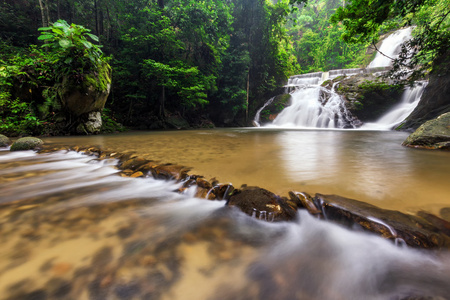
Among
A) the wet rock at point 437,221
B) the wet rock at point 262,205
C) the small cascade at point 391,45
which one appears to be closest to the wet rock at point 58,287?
the wet rock at point 262,205

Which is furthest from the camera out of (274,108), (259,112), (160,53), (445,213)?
(259,112)

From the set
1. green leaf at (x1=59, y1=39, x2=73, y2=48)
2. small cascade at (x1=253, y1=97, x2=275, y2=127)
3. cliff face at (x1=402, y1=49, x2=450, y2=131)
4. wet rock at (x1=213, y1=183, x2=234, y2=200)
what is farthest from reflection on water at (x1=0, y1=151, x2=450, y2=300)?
small cascade at (x1=253, y1=97, x2=275, y2=127)

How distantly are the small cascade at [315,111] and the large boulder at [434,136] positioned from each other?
801 cm

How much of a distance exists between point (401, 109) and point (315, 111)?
455 centimetres

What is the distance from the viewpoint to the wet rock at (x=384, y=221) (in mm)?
1106

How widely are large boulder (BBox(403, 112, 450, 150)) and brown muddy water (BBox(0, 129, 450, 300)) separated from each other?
2.44 metres

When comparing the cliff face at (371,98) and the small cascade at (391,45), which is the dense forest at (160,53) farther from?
the small cascade at (391,45)

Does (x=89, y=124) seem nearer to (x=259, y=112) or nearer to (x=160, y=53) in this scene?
(x=160, y=53)

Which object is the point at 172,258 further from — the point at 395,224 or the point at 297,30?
the point at 297,30

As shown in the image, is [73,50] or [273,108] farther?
[273,108]

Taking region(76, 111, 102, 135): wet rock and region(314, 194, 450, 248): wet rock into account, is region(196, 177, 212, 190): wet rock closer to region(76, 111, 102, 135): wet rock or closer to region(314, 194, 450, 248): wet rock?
region(314, 194, 450, 248): wet rock

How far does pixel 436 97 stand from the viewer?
741 cm

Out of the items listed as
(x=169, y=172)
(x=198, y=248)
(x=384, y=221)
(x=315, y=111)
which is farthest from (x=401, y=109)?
(x=198, y=248)

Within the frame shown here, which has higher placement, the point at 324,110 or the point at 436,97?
the point at 436,97
